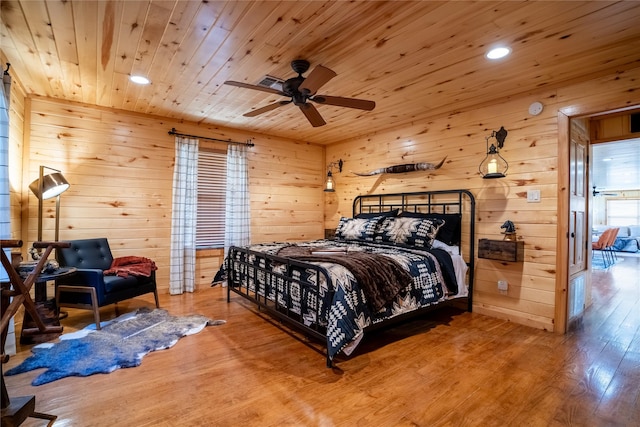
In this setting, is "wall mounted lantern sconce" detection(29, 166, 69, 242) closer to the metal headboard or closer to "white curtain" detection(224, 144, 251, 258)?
"white curtain" detection(224, 144, 251, 258)

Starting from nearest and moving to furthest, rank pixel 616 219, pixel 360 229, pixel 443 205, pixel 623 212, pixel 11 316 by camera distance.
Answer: pixel 11 316, pixel 443 205, pixel 360 229, pixel 623 212, pixel 616 219

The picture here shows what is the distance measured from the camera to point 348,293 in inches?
90.0

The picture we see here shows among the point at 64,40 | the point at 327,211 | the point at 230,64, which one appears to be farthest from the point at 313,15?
the point at 327,211

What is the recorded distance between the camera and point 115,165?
404 cm

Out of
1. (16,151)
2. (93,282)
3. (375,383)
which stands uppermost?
(16,151)

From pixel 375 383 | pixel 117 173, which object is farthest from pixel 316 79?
pixel 117 173

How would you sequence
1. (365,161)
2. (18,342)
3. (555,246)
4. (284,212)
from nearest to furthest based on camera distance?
(18,342)
(555,246)
(365,161)
(284,212)

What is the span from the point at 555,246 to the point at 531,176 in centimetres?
73

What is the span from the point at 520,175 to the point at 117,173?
4.81m

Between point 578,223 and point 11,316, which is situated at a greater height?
point 578,223

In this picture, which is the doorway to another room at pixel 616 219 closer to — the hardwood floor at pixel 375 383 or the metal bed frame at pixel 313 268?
the hardwood floor at pixel 375 383

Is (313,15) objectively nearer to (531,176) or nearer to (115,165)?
(531,176)

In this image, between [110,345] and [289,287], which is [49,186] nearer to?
[110,345]

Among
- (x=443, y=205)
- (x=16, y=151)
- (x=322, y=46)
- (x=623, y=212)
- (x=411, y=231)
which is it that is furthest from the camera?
(x=623, y=212)
